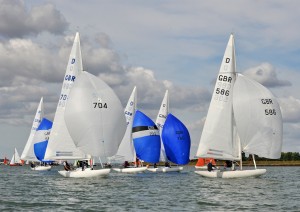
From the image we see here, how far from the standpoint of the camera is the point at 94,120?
A: 52.5 m

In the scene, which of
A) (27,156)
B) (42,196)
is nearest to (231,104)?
(42,196)

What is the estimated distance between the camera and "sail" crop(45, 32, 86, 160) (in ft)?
188

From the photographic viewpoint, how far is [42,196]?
4016cm

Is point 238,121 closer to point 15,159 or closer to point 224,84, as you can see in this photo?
point 224,84

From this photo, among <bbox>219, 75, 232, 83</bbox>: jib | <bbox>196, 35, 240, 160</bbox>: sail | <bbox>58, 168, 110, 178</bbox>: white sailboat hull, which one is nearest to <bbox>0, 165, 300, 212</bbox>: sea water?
<bbox>58, 168, 110, 178</bbox>: white sailboat hull

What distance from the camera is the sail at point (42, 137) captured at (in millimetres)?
85875

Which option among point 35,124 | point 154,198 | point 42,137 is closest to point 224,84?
point 154,198

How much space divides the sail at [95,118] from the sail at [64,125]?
3854mm

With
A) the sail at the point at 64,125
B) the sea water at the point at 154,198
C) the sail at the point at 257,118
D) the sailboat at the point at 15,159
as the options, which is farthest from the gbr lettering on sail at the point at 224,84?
the sailboat at the point at 15,159

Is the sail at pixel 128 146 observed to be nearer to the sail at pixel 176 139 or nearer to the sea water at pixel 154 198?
the sail at pixel 176 139

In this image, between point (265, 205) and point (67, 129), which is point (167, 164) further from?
point (265, 205)

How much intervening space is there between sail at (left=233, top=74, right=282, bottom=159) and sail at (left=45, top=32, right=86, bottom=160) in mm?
15129

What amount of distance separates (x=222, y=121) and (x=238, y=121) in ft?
6.86

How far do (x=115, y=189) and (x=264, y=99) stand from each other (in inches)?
629
